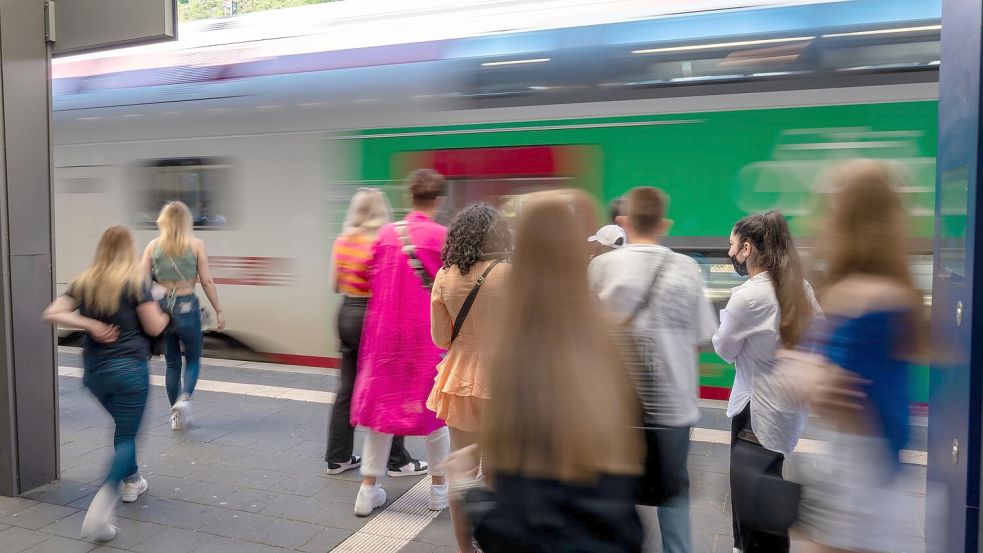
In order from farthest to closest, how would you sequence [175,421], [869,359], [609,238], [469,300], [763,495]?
[175,421] < [609,238] < [469,300] < [763,495] < [869,359]

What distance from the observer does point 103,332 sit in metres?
3.59

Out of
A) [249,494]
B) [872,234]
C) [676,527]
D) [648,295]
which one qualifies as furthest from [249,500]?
[872,234]

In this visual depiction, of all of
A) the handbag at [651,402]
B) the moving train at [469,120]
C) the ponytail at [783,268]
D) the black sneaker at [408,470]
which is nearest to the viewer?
the handbag at [651,402]

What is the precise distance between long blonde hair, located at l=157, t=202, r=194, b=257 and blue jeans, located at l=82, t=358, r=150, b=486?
1.84m

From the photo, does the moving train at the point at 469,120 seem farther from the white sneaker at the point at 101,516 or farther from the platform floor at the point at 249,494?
the white sneaker at the point at 101,516

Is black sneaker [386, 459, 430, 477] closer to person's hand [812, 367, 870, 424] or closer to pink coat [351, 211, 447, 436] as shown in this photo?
pink coat [351, 211, 447, 436]

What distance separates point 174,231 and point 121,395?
→ 2.02m

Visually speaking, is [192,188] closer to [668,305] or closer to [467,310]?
[467,310]

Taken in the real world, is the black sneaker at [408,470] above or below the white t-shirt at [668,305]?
below

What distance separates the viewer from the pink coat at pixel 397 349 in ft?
12.6

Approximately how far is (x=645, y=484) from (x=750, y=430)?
0.74 m

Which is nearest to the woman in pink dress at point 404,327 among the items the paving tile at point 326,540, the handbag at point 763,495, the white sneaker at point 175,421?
the paving tile at point 326,540

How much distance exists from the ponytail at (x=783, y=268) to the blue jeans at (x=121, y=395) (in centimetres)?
297

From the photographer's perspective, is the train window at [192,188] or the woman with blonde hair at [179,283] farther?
the train window at [192,188]
